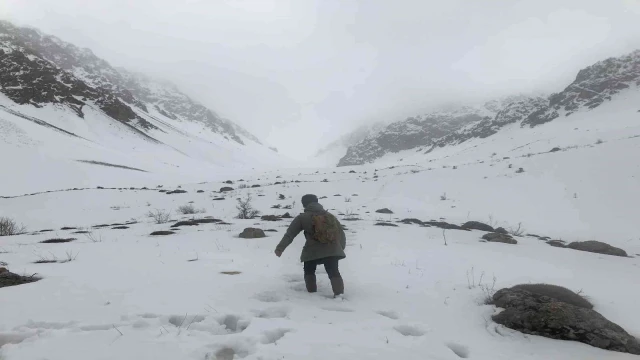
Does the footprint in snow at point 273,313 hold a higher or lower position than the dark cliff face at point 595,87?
lower

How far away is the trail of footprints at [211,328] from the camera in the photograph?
304cm

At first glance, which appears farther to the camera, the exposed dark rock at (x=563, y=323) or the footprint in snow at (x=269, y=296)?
the footprint in snow at (x=269, y=296)

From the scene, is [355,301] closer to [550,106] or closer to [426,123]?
[550,106]

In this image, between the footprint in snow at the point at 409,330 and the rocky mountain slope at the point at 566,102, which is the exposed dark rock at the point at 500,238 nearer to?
the footprint in snow at the point at 409,330

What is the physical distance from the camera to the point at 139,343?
3.02 m

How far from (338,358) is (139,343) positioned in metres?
1.73

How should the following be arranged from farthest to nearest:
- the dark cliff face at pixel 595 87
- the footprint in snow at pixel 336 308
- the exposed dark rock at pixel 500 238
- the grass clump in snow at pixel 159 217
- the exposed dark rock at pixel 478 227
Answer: the dark cliff face at pixel 595 87 < the grass clump in snow at pixel 159 217 < the exposed dark rock at pixel 478 227 < the exposed dark rock at pixel 500 238 < the footprint in snow at pixel 336 308

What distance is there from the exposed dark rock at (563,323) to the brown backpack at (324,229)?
2.15 m

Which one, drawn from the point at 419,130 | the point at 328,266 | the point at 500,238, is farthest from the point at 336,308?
the point at 419,130

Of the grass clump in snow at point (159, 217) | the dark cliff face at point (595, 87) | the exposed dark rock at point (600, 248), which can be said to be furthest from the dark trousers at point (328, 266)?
the dark cliff face at point (595, 87)

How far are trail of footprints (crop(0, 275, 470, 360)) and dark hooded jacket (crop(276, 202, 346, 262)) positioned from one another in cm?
91

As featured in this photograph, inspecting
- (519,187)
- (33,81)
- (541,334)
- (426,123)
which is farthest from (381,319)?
(426,123)

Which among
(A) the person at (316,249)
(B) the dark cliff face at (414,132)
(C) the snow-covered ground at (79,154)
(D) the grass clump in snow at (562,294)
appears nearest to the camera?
(D) the grass clump in snow at (562,294)

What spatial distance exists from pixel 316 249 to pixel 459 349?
83.1 inches
